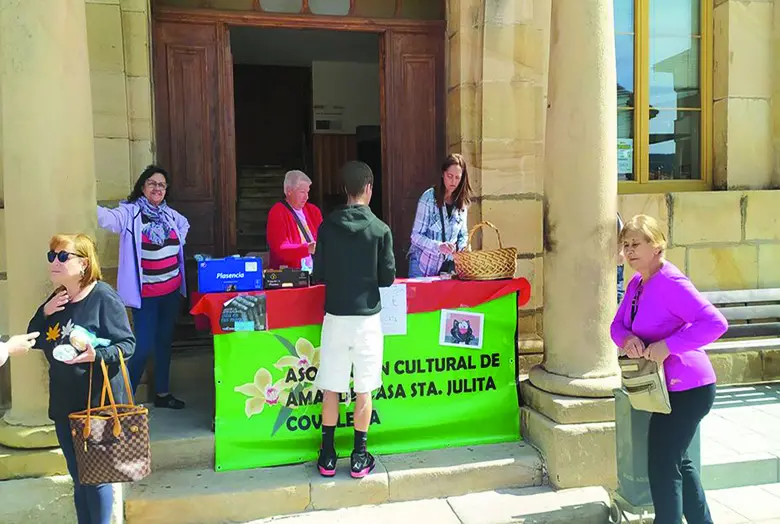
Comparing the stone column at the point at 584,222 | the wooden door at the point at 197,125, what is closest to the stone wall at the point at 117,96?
the wooden door at the point at 197,125

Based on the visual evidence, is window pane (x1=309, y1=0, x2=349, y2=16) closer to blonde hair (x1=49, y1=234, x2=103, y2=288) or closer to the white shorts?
the white shorts

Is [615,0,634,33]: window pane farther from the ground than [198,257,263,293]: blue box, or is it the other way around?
[615,0,634,33]: window pane

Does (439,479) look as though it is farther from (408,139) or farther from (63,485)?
(408,139)

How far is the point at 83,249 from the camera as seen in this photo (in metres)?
3.04

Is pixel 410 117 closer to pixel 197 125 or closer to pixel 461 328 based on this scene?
pixel 197 125

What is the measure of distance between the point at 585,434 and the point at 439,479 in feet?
3.13

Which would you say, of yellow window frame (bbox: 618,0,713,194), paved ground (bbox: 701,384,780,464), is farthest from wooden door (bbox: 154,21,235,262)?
paved ground (bbox: 701,384,780,464)

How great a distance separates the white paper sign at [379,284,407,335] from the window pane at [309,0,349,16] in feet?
9.26

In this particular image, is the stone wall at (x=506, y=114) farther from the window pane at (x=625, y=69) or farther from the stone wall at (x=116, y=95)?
the stone wall at (x=116, y=95)

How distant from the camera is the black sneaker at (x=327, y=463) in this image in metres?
3.96

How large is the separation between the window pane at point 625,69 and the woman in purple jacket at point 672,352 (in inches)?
136

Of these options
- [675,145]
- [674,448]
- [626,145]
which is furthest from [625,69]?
[674,448]

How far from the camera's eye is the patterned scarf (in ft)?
14.6

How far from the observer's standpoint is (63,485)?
3609mm
